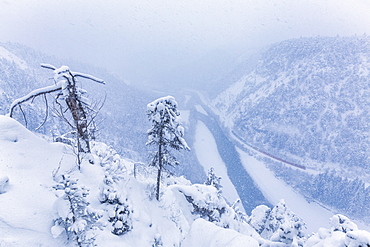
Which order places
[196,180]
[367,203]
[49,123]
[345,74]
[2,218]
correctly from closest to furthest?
1. [2,218]
2. [367,203]
3. [196,180]
4. [49,123]
5. [345,74]

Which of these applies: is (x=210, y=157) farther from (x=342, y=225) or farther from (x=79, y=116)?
(x=342, y=225)

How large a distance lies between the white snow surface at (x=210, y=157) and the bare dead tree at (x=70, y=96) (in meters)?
80.1

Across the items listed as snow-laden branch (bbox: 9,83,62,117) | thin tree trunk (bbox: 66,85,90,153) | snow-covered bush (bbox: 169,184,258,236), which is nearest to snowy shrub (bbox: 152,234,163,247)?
thin tree trunk (bbox: 66,85,90,153)

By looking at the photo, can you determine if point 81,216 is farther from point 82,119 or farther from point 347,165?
point 347,165

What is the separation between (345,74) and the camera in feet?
501

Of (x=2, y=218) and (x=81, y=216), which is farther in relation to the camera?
(x=81, y=216)

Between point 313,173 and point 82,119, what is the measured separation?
118102mm

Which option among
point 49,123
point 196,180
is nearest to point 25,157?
point 196,180

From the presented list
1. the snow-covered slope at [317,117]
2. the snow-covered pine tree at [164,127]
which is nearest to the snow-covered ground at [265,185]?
the snow-covered slope at [317,117]

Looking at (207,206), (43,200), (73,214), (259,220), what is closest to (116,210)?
(43,200)

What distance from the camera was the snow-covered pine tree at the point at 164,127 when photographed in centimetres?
1291

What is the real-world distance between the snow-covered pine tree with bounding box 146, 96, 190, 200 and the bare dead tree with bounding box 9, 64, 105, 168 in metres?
4.90

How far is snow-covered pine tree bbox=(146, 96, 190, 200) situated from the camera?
12.9 meters

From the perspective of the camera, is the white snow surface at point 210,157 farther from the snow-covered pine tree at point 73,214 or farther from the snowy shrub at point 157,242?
the snow-covered pine tree at point 73,214
